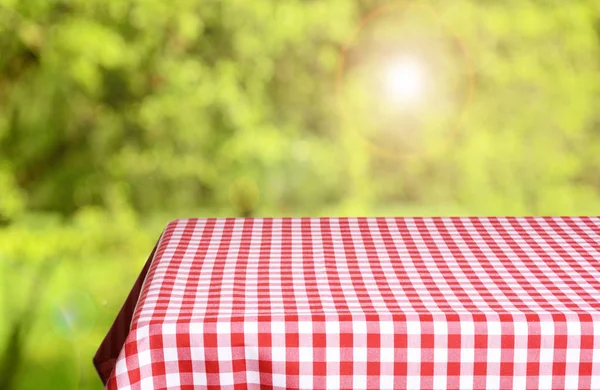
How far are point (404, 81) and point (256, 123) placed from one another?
0.58m

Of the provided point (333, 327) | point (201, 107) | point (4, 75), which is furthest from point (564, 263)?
point (4, 75)

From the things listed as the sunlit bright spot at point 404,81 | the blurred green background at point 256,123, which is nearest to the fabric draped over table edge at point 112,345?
the blurred green background at point 256,123

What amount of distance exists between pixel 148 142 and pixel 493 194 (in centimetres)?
133

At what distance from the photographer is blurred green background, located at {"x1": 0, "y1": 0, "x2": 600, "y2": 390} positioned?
286cm

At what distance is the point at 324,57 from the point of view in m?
2.88

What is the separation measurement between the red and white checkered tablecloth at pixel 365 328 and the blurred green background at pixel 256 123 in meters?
1.42

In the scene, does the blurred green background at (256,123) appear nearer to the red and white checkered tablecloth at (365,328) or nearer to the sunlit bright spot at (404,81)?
the sunlit bright spot at (404,81)

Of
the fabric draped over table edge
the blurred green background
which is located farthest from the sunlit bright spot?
the fabric draped over table edge

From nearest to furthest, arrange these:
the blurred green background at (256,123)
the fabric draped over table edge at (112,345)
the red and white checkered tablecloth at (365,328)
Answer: the red and white checkered tablecloth at (365,328) < the fabric draped over table edge at (112,345) < the blurred green background at (256,123)

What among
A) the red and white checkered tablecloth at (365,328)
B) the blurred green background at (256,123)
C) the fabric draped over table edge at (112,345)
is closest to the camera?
the red and white checkered tablecloth at (365,328)

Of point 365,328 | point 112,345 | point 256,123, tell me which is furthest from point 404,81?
point 365,328

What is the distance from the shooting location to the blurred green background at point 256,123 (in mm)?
2857

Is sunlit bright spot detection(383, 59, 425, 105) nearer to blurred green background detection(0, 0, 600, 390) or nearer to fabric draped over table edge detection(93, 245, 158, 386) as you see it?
blurred green background detection(0, 0, 600, 390)

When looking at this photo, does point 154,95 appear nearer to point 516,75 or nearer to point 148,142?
point 148,142
